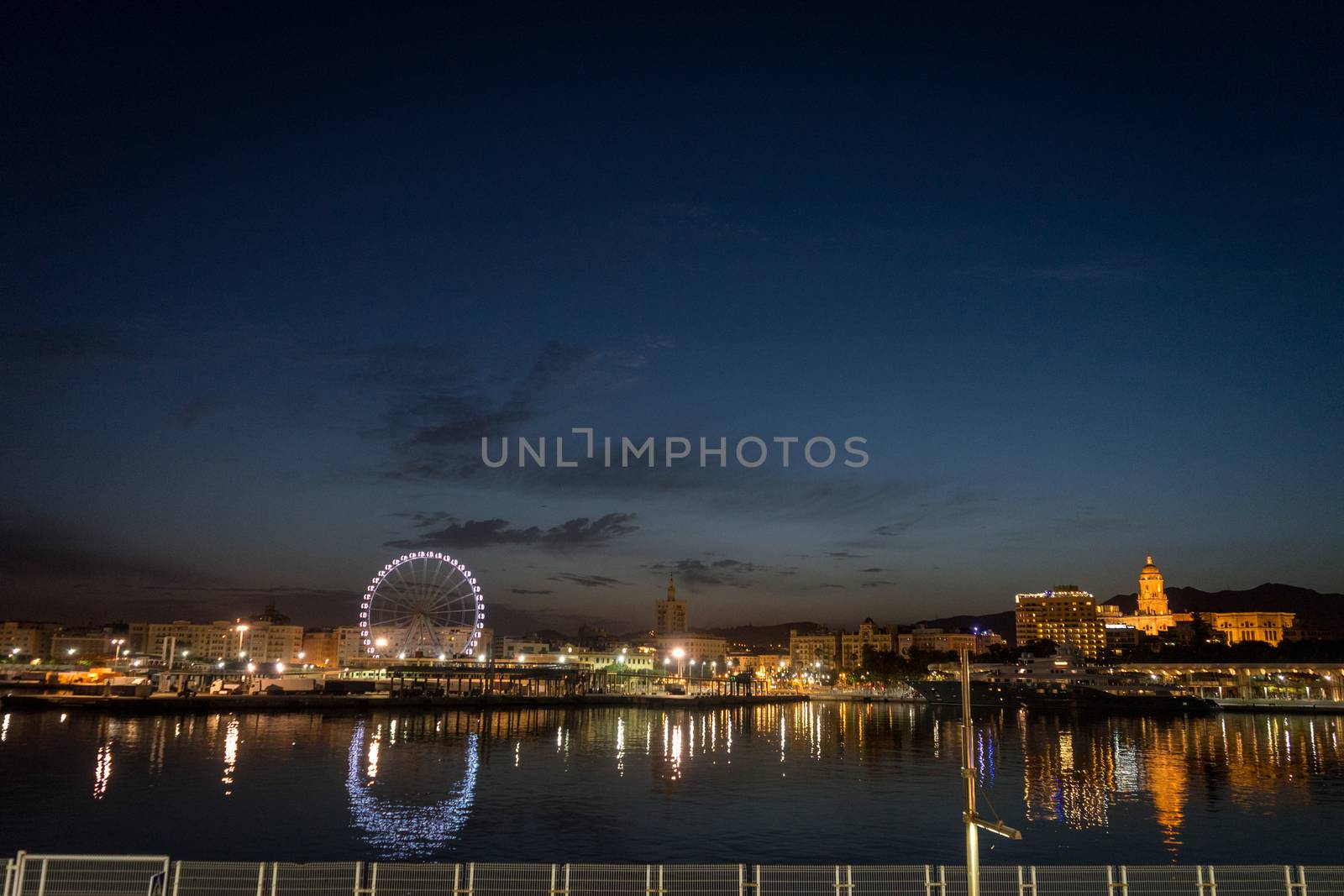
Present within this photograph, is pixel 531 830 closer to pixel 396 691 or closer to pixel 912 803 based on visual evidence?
pixel 912 803

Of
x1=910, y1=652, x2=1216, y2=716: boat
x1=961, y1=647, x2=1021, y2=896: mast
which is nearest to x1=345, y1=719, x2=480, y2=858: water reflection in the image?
x1=961, y1=647, x2=1021, y2=896: mast

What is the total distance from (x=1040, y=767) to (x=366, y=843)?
4277 cm

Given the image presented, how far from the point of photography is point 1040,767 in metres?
58.9

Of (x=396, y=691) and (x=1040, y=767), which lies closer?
(x=1040, y=767)

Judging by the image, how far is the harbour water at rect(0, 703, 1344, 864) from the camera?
33.5m

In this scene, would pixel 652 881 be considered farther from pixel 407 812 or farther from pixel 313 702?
pixel 313 702

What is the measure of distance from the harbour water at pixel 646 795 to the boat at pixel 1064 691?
5975cm

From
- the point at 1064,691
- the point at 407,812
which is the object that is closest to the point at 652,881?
the point at 407,812

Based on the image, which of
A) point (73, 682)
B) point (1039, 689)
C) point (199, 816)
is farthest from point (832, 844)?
point (73, 682)

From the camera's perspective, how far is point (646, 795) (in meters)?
45.9

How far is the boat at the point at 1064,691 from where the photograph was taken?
5610 inches

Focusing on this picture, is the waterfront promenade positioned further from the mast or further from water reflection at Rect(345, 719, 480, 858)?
the mast

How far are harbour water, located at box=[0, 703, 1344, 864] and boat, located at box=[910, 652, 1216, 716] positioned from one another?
59.7 m

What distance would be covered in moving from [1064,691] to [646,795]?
5002 inches
